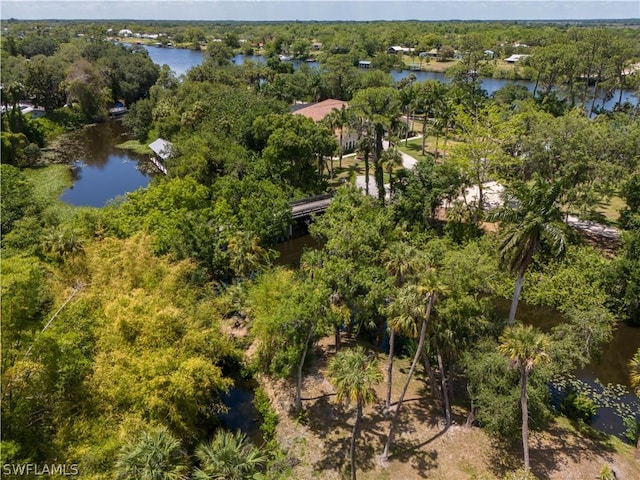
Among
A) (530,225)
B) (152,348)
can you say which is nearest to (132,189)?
(152,348)

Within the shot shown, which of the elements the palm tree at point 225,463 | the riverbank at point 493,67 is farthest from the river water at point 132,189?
the riverbank at point 493,67

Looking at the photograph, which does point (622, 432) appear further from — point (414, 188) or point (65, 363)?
point (65, 363)

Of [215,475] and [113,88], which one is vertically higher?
[113,88]

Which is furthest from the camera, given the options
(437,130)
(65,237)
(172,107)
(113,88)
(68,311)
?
(113,88)

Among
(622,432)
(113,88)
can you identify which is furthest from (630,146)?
(113,88)

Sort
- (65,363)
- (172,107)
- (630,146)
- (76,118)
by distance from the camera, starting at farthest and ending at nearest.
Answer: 1. (76,118)
2. (172,107)
3. (630,146)
4. (65,363)

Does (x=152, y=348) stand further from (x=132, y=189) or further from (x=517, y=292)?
(x=132, y=189)

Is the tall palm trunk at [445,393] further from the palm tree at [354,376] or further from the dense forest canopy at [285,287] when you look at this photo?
the palm tree at [354,376]

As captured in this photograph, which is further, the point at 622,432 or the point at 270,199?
the point at 270,199
